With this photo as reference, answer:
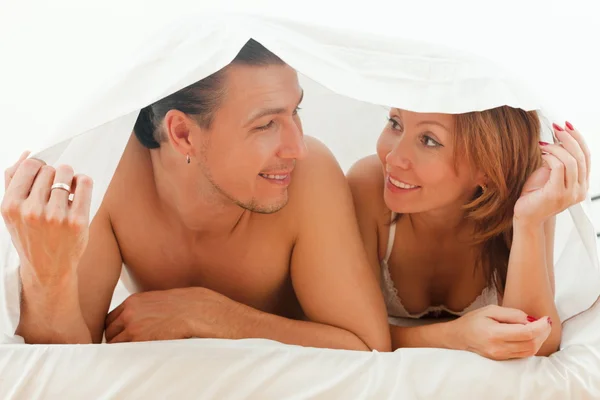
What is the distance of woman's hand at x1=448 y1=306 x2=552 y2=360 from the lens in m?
1.38

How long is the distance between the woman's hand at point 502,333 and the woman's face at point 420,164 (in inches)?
9.5

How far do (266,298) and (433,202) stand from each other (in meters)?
0.38

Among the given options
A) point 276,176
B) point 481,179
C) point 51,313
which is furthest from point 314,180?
point 51,313

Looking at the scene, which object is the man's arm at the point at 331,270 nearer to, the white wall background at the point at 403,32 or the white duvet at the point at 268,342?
the white duvet at the point at 268,342

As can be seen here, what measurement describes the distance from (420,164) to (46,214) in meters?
0.67

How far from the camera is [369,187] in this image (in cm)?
168

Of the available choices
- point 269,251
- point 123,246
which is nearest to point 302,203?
point 269,251

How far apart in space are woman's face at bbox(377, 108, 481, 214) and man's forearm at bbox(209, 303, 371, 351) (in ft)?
0.87

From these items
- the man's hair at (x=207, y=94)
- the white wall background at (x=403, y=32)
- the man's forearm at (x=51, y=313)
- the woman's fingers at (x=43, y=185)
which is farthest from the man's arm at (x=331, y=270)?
the white wall background at (x=403, y=32)

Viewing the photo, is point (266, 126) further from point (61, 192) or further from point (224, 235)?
point (61, 192)

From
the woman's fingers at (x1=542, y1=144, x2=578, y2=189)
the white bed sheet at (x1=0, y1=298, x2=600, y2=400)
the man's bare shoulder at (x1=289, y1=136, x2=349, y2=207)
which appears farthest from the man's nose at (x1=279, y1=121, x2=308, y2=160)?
the woman's fingers at (x1=542, y1=144, x2=578, y2=189)

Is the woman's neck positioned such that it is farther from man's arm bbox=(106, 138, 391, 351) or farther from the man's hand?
the man's hand

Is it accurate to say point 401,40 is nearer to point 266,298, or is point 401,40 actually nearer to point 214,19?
point 214,19

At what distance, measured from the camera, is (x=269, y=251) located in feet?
5.21
